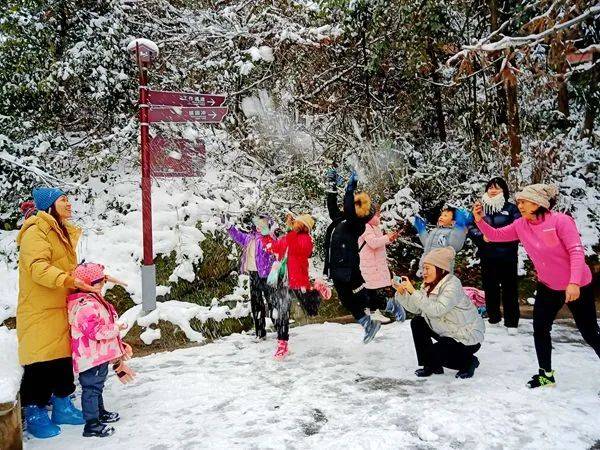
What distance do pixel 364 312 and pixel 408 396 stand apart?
5.24ft

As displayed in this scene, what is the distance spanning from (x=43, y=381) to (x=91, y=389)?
39 centimetres

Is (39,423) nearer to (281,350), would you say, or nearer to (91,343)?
(91,343)

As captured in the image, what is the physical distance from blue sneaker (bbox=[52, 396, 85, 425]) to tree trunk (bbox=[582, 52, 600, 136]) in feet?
29.3

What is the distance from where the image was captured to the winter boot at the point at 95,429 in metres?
3.64

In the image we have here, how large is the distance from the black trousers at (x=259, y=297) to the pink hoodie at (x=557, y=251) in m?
2.95

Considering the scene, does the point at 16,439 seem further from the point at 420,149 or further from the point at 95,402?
the point at 420,149

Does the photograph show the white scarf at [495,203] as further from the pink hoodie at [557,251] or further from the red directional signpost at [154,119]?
the red directional signpost at [154,119]

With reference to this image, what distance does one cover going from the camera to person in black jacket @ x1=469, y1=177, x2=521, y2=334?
5680 mm

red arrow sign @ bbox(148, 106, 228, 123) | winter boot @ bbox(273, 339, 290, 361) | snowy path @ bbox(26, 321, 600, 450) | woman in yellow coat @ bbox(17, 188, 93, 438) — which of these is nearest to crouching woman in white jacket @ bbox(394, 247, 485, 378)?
snowy path @ bbox(26, 321, 600, 450)

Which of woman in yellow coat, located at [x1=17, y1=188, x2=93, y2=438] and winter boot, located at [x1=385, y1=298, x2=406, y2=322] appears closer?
woman in yellow coat, located at [x1=17, y1=188, x2=93, y2=438]

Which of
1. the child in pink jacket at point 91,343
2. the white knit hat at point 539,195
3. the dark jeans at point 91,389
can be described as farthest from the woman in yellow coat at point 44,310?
the white knit hat at point 539,195

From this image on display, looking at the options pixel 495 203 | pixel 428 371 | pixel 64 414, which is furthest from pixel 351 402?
pixel 495 203

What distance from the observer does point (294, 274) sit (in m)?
5.54

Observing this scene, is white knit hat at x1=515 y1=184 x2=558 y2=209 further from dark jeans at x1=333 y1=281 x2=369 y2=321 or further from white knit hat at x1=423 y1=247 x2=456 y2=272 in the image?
dark jeans at x1=333 y1=281 x2=369 y2=321
